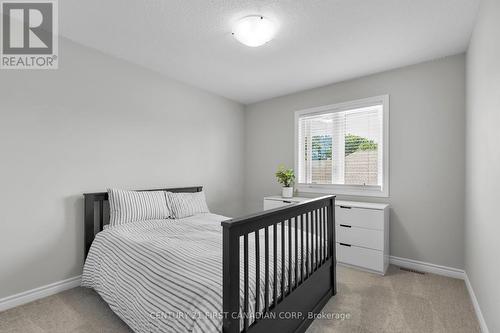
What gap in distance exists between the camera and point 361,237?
284 centimetres

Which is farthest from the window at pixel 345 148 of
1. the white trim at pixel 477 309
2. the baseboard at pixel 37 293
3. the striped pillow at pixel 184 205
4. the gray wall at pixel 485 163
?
the baseboard at pixel 37 293

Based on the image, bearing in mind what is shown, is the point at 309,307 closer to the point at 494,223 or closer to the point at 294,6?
the point at 494,223

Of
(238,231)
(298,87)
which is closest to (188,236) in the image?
(238,231)

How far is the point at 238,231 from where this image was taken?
1.23 m

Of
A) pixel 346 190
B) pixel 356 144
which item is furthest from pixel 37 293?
pixel 356 144

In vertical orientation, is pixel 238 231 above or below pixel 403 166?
below

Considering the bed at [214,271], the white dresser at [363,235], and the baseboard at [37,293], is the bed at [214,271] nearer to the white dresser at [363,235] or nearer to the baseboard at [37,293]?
the baseboard at [37,293]

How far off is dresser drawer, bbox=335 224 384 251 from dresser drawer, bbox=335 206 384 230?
0.16 ft

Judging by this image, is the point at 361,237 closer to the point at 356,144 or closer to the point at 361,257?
the point at 361,257

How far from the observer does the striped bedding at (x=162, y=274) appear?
124 cm

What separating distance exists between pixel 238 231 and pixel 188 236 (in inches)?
42.2

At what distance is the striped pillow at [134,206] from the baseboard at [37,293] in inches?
26.6

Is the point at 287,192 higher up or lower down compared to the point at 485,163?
lower down

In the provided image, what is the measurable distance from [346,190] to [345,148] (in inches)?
23.1
